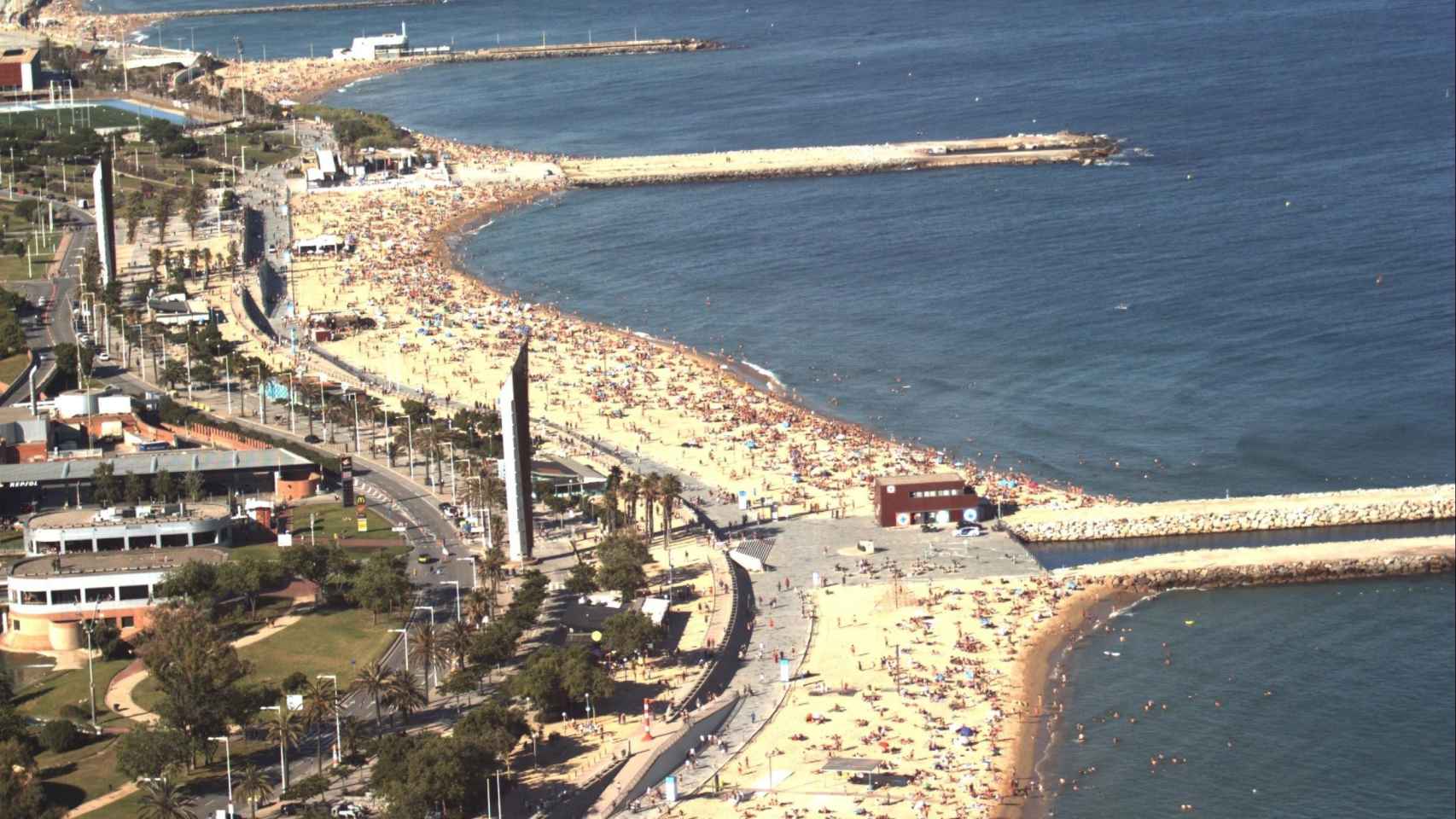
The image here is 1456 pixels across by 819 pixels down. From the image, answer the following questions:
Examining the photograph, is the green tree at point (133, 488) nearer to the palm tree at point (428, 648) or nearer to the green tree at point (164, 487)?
the green tree at point (164, 487)

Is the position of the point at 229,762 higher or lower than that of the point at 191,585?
lower

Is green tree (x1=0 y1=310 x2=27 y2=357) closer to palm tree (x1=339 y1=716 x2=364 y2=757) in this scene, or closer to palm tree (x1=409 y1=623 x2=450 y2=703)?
palm tree (x1=409 y1=623 x2=450 y2=703)

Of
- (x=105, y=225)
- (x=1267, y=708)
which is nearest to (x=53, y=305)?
(x=105, y=225)

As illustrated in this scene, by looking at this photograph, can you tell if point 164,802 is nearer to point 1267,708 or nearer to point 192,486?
point 192,486

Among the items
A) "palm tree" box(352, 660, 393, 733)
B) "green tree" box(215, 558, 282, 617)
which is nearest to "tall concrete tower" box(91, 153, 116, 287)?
"green tree" box(215, 558, 282, 617)

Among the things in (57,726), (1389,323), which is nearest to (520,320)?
(1389,323)

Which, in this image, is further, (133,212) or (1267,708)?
(133,212)
